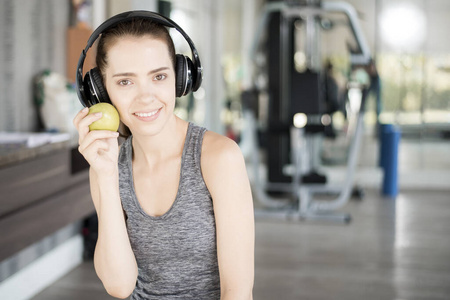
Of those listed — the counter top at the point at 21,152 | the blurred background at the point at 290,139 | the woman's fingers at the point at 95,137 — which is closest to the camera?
the woman's fingers at the point at 95,137

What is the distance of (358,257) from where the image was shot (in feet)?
12.4

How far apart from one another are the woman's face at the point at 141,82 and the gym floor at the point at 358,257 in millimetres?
2018

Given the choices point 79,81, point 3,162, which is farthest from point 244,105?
point 79,81

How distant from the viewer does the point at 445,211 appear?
5207 millimetres

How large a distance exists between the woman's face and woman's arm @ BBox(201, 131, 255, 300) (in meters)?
0.16

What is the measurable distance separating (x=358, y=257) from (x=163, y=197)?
2.75 meters

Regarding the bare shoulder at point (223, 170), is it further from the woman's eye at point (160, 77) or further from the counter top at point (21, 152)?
the counter top at point (21, 152)

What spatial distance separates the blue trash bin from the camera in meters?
5.82

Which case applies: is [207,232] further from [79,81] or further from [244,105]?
[244,105]

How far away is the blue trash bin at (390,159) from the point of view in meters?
5.82

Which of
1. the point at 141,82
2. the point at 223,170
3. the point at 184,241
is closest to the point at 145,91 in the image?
the point at 141,82

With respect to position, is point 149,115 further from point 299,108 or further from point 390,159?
point 390,159

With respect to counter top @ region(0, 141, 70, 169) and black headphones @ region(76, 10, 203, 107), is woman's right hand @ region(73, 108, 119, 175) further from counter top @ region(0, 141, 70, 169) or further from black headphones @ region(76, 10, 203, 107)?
counter top @ region(0, 141, 70, 169)

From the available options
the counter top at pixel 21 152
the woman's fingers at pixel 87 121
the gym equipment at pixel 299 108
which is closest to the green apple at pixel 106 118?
the woman's fingers at pixel 87 121
